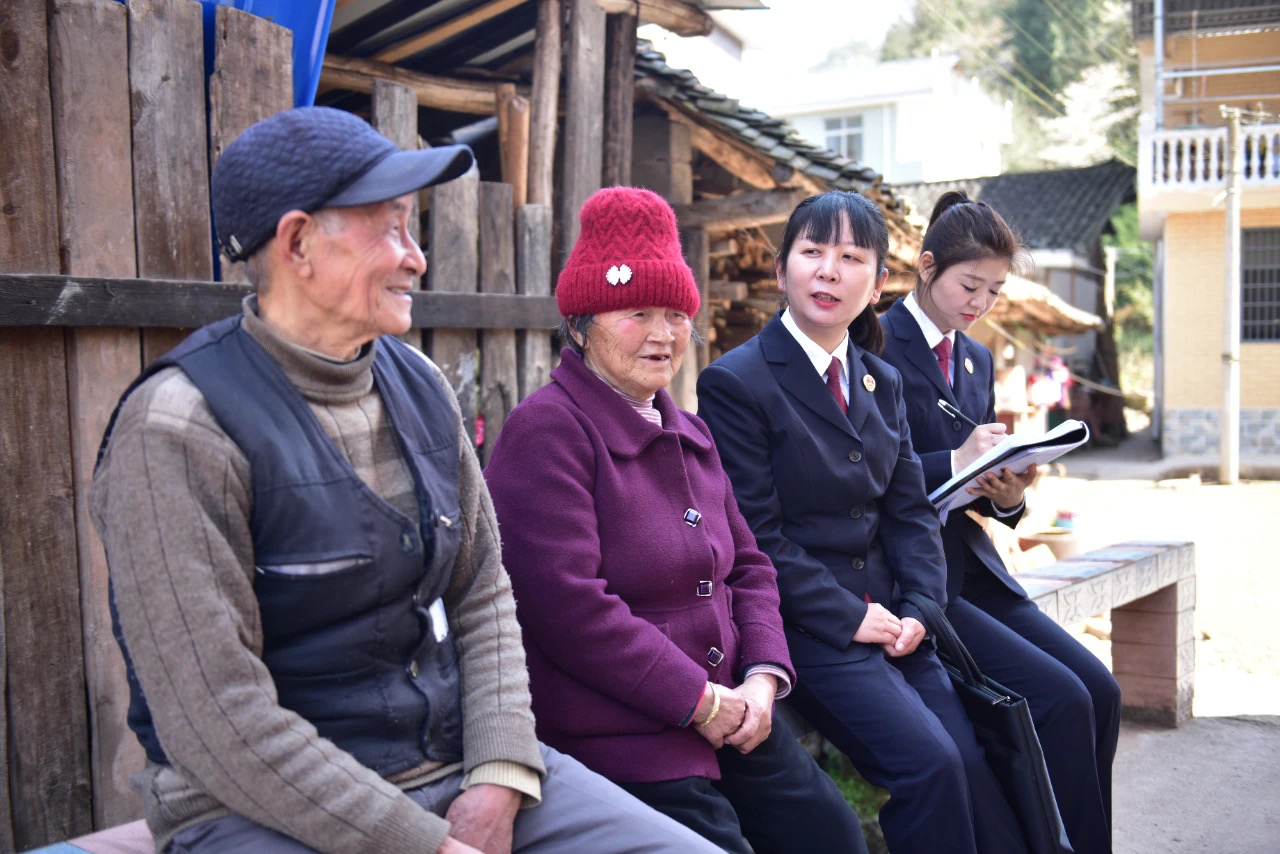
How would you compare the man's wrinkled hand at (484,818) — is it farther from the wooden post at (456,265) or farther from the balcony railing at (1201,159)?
the balcony railing at (1201,159)

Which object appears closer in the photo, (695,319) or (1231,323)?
(695,319)

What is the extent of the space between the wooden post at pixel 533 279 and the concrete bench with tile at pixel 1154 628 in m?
2.35

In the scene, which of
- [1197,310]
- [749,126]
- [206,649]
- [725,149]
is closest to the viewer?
[206,649]

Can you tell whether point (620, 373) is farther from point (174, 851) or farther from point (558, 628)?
point (174, 851)

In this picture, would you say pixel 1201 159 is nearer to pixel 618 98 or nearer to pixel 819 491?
pixel 618 98

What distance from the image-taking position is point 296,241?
5.66ft

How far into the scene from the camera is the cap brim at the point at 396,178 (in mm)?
1700

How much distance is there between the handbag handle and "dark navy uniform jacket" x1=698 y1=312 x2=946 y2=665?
0.10ft

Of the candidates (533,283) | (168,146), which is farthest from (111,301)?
(533,283)

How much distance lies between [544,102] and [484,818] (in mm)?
3785

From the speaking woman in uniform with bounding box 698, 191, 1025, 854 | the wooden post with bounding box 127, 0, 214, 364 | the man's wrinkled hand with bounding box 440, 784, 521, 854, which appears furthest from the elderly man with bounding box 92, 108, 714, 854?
the wooden post with bounding box 127, 0, 214, 364

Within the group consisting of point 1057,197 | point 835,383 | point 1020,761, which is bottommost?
point 1020,761

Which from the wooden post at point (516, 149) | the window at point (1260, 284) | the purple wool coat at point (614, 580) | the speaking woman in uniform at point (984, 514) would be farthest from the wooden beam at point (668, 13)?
the window at point (1260, 284)

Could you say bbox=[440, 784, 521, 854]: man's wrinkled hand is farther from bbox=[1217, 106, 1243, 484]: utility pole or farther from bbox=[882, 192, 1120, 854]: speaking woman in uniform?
bbox=[1217, 106, 1243, 484]: utility pole
